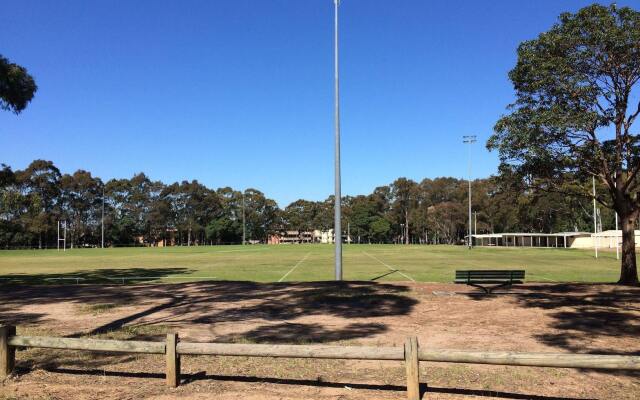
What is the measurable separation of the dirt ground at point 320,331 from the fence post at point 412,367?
36 cm

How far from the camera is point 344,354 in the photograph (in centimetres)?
573

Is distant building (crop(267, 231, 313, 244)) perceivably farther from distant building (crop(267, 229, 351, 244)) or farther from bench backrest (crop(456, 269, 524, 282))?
bench backrest (crop(456, 269, 524, 282))

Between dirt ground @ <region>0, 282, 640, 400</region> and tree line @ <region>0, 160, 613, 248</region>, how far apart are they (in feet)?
226

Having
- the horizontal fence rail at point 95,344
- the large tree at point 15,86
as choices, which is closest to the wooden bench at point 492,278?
the horizontal fence rail at point 95,344

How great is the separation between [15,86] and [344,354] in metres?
16.8

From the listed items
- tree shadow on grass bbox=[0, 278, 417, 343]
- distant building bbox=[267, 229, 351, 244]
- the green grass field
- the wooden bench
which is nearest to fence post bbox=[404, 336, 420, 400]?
tree shadow on grass bbox=[0, 278, 417, 343]

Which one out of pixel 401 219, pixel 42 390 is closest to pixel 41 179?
pixel 401 219

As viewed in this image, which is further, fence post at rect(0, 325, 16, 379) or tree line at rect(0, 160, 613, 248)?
tree line at rect(0, 160, 613, 248)

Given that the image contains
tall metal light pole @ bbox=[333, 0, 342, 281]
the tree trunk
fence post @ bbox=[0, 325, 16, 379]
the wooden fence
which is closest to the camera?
the wooden fence

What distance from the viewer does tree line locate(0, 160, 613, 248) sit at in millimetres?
100125

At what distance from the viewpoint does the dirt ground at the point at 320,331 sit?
242 inches

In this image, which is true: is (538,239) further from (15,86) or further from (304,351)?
(304,351)

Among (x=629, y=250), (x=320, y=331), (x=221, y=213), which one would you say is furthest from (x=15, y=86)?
(x=221, y=213)

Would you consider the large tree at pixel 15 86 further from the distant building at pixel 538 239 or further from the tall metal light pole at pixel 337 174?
the distant building at pixel 538 239
